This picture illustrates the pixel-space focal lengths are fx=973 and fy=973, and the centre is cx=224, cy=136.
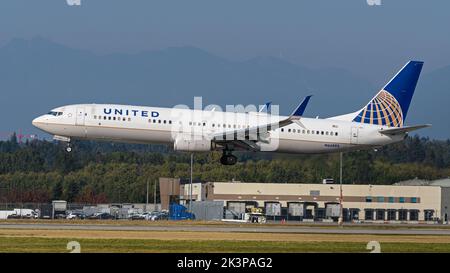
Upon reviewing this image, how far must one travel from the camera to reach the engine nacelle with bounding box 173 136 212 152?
66.1m

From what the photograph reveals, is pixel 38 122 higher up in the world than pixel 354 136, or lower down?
higher up

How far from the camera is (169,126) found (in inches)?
2589

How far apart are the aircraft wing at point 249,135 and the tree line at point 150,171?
2116 centimetres

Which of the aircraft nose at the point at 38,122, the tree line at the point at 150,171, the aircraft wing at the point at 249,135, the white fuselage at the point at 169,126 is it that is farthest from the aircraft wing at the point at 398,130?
the aircraft nose at the point at 38,122

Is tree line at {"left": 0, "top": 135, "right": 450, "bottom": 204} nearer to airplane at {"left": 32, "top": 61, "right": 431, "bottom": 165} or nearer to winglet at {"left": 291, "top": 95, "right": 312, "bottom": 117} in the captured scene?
airplane at {"left": 32, "top": 61, "right": 431, "bottom": 165}

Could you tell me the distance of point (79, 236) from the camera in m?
51.8

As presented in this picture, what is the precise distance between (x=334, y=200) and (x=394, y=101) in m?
28.6

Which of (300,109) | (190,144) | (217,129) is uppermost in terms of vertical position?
(300,109)

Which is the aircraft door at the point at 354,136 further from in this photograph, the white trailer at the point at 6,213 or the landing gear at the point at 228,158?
the white trailer at the point at 6,213

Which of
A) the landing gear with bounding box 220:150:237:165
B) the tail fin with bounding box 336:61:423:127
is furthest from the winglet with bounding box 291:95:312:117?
the tail fin with bounding box 336:61:423:127

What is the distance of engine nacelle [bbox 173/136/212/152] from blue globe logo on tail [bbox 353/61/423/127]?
1288cm

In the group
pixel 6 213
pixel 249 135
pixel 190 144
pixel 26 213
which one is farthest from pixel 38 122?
pixel 6 213

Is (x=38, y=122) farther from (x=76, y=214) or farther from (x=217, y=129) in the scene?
(x=76, y=214)

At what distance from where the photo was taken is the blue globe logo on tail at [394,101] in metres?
74.4
